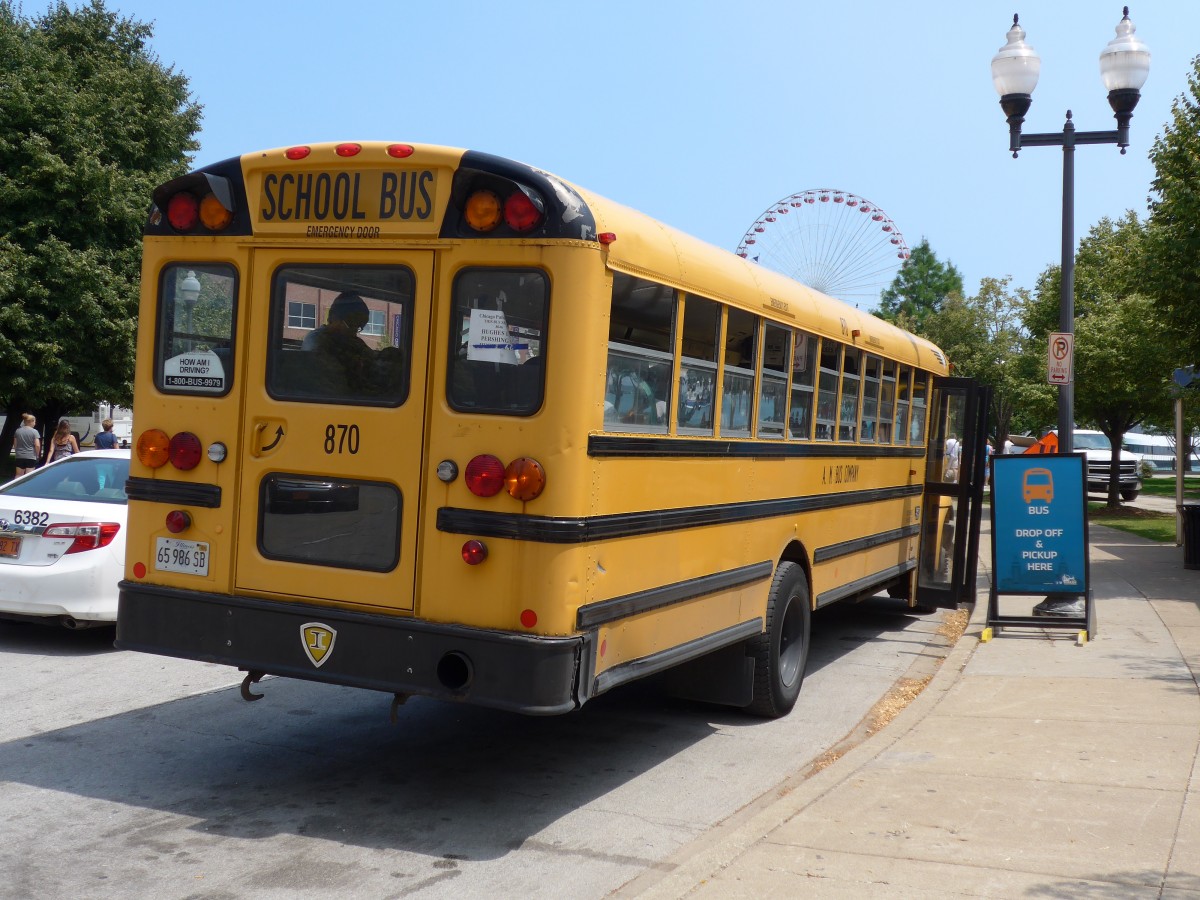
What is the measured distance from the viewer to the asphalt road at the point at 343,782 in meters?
4.72

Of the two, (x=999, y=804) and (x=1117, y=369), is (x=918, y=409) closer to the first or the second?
(x=999, y=804)

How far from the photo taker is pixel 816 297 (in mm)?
8000

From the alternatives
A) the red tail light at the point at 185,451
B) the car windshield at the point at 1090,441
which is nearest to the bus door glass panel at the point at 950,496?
the red tail light at the point at 185,451

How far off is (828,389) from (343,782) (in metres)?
4.07

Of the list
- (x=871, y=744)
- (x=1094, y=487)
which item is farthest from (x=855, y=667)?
(x=1094, y=487)

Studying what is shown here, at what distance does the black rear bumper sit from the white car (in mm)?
2914

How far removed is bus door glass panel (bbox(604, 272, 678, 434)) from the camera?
5.34 m

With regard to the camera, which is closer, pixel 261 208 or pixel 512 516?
pixel 512 516

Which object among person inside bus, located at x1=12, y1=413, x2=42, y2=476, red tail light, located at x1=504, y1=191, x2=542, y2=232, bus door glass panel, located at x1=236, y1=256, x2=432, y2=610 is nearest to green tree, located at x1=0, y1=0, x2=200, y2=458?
person inside bus, located at x1=12, y1=413, x2=42, y2=476

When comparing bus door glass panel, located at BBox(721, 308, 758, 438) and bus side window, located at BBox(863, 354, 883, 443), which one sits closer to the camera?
bus door glass panel, located at BBox(721, 308, 758, 438)

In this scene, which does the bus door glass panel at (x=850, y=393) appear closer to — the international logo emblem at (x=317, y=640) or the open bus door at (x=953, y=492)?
the open bus door at (x=953, y=492)

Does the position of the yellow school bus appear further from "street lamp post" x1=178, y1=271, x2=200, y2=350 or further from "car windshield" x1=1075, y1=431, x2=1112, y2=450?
"car windshield" x1=1075, y1=431, x2=1112, y2=450

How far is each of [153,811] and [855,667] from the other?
5585 mm

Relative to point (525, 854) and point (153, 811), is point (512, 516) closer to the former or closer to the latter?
point (525, 854)
